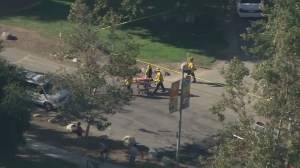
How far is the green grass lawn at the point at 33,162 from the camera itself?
30.4m

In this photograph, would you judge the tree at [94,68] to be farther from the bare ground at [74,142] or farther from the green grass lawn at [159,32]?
the green grass lawn at [159,32]

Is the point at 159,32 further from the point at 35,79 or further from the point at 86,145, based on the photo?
the point at 86,145

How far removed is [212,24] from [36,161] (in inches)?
878

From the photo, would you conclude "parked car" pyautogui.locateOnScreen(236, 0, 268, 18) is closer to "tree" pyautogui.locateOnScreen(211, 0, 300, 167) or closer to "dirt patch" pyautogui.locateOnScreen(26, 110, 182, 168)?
"dirt patch" pyautogui.locateOnScreen(26, 110, 182, 168)

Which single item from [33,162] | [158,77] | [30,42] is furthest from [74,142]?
[30,42]

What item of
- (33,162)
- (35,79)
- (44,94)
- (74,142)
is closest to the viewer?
(33,162)

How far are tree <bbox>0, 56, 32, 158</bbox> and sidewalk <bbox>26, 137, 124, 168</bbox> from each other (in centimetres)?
142

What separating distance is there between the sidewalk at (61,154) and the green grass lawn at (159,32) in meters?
12.7

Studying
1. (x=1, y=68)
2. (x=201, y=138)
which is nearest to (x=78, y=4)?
(x=1, y=68)

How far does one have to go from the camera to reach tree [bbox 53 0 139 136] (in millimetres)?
30344

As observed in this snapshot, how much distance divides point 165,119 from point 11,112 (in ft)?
30.1

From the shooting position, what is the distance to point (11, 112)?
29719 mm

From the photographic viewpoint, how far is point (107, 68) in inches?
1203

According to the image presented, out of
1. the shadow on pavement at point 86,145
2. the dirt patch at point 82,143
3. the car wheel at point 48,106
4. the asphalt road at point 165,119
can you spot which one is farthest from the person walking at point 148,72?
the shadow on pavement at point 86,145
